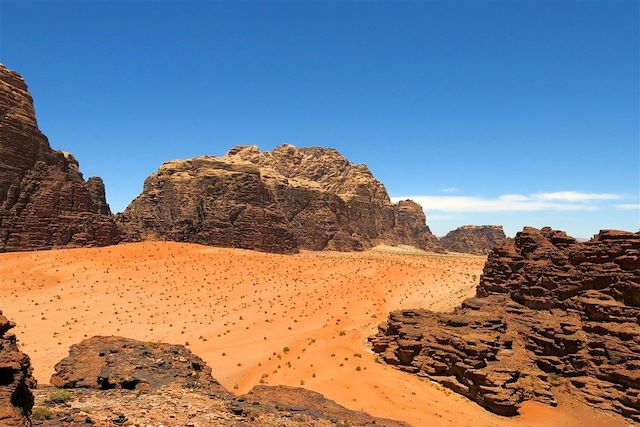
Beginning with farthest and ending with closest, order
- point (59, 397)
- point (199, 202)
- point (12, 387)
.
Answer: point (199, 202), point (59, 397), point (12, 387)

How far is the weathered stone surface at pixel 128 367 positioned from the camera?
1246 centimetres

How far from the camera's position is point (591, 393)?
18.8 metres

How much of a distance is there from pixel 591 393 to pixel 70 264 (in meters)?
42.6

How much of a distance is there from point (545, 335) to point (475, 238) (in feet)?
→ 421

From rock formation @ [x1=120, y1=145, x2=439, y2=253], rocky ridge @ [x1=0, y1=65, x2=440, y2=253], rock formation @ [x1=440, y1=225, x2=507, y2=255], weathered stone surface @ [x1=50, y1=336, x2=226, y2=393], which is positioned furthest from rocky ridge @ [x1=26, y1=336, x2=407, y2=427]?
rock formation @ [x1=440, y1=225, x2=507, y2=255]

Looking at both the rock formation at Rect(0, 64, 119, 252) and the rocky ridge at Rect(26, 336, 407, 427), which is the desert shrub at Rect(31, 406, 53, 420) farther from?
the rock formation at Rect(0, 64, 119, 252)

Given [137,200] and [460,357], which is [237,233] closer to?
[137,200]

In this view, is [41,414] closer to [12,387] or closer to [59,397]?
[12,387]

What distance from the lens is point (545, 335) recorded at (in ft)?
70.9

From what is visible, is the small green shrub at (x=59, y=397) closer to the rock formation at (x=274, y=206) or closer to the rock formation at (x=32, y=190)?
the rock formation at (x=32, y=190)

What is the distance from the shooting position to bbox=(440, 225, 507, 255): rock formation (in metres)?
139

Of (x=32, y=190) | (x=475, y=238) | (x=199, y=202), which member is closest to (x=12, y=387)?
(x=32, y=190)

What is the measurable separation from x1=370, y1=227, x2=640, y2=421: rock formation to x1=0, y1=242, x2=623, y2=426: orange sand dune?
3.40ft

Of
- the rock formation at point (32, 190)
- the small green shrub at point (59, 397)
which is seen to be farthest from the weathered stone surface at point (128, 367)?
the rock formation at point (32, 190)
